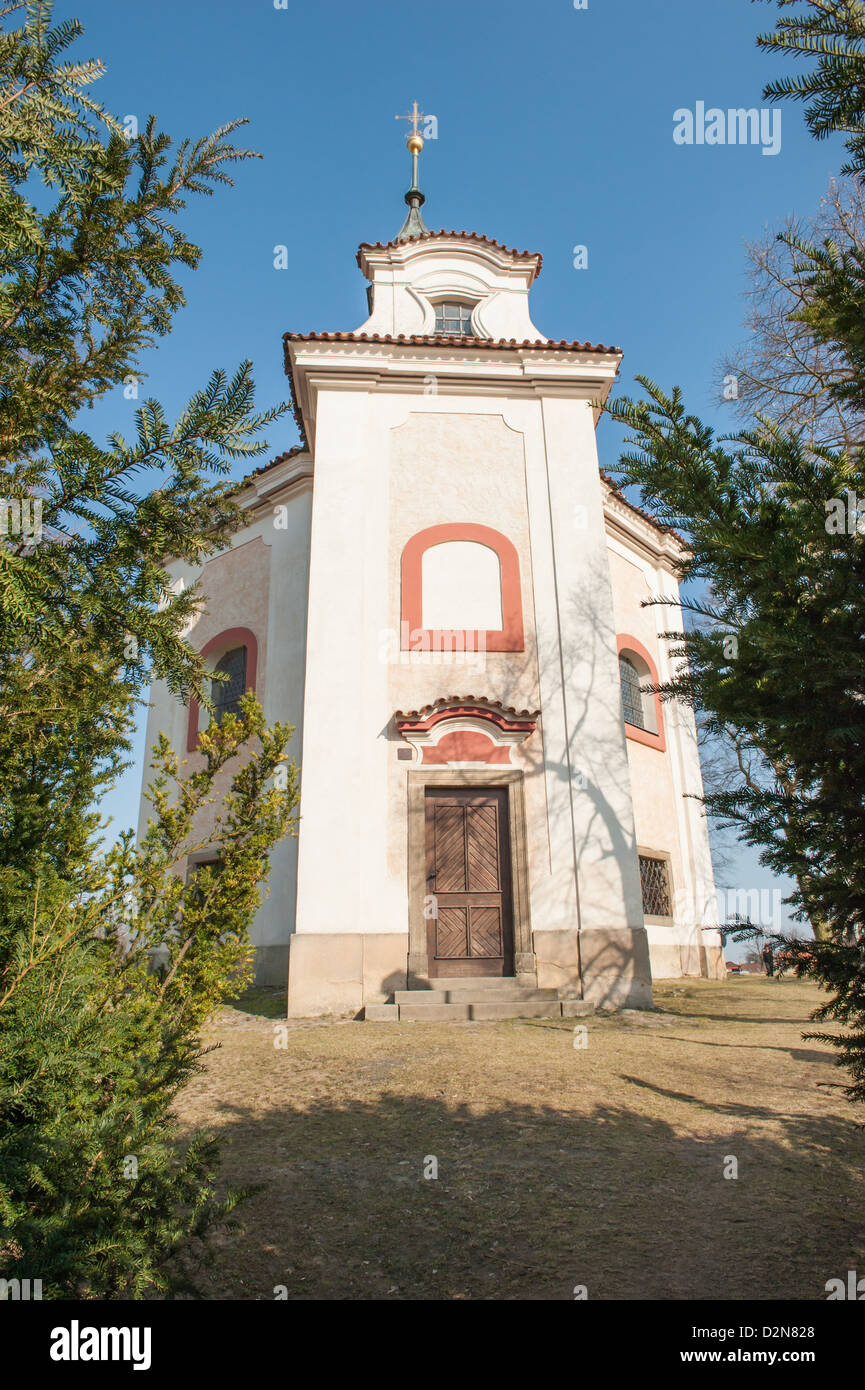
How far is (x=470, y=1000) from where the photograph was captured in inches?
380

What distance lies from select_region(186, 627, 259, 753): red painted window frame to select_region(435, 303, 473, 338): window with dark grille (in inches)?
266

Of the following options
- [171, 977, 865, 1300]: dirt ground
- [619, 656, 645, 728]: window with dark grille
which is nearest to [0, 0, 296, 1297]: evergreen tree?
[171, 977, 865, 1300]: dirt ground

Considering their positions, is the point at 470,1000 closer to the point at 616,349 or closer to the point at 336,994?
the point at 336,994

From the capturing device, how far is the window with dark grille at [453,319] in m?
15.2

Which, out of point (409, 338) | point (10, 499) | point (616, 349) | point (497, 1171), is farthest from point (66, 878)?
point (616, 349)

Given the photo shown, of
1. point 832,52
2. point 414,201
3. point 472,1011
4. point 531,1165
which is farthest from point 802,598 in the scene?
point 414,201

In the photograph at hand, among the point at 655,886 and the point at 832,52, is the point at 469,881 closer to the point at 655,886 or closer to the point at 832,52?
the point at 655,886

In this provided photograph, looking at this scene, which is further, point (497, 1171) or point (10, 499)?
point (497, 1171)

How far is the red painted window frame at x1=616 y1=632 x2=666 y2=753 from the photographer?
1568 centimetres

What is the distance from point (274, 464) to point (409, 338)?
3933 millimetres

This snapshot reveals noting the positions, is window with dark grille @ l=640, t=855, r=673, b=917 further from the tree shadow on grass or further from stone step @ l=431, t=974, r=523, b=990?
the tree shadow on grass

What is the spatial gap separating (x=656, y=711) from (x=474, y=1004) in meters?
8.96

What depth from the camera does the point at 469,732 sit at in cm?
1123

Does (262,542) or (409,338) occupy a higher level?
(409,338)
